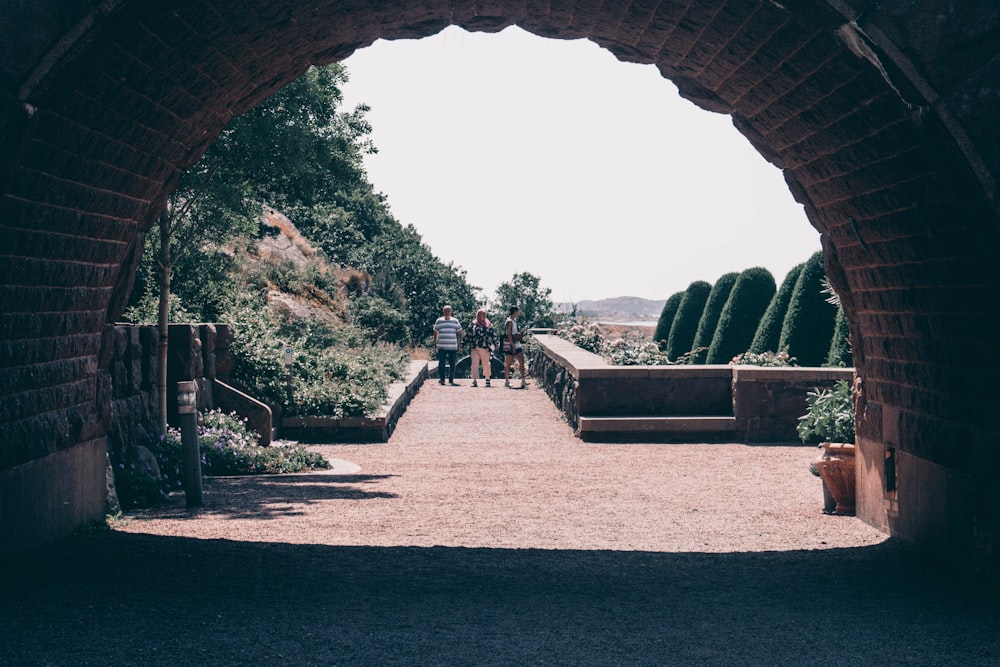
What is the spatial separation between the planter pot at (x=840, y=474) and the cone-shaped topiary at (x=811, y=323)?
8132mm

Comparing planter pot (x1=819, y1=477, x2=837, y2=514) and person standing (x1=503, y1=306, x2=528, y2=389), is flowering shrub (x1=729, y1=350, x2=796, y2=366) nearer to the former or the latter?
planter pot (x1=819, y1=477, x2=837, y2=514)

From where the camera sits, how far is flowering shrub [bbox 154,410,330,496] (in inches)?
→ 415

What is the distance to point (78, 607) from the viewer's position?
16.6ft

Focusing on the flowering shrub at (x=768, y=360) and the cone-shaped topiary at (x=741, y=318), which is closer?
the flowering shrub at (x=768, y=360)

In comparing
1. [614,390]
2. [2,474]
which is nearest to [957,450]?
[2,474]

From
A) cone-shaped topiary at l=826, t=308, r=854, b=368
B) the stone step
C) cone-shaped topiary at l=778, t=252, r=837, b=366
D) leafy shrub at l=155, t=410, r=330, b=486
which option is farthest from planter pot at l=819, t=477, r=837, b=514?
cone-shaped topiary at l=778, t=252, r=837, b=366

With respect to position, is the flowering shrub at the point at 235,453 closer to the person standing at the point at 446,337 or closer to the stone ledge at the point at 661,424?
the stone ledge at the point at 661,424

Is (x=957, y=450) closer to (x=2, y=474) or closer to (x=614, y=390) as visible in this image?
(x=2, y=474)

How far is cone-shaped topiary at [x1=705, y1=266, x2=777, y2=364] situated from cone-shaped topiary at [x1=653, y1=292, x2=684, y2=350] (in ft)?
17.9

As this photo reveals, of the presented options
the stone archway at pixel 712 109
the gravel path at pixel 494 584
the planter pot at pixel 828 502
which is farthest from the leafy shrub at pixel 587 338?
the stone archway at pixel 712 109

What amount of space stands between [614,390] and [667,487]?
→ 12.1 ft

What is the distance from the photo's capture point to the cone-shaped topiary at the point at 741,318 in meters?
19.0

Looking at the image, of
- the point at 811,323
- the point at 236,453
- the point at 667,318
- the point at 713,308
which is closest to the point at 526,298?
the point at 667,318

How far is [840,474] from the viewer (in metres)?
8.19
